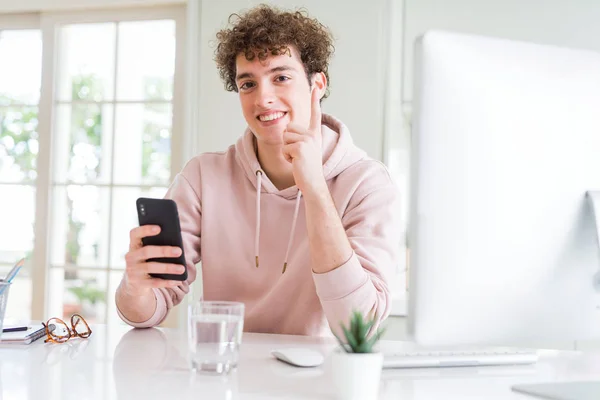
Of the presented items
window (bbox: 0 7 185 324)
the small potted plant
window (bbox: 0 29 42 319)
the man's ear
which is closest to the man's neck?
the man's ear

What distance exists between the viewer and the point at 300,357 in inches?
41.9

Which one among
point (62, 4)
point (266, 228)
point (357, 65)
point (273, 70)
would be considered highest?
point (62, 4)

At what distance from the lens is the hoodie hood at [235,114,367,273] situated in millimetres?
1626

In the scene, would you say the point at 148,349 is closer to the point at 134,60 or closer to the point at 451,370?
the point at 451,370

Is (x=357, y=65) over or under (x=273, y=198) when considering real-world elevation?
over

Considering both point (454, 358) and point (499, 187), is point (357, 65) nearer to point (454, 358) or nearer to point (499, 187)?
point (454, 358)

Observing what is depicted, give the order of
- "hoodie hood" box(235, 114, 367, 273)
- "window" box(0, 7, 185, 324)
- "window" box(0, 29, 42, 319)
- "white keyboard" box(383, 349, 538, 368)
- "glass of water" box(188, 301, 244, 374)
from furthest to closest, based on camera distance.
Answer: "window" box(0, 29, 42, 319)
"window" box(0, 7, 185, 324)
"hoodie hood" box(235, 114, 367, 273)
"white keyboard" box(383, 349, 538, 368)
"glass of water" box(188, 301, 244, 374)

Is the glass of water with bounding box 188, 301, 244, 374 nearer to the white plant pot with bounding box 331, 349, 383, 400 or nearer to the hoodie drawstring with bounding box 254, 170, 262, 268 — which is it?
the white plant pot with bounding box 331, 349, 383, 400

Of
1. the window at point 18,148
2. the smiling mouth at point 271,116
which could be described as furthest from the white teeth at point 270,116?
the window at point 18,148

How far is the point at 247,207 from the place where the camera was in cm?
169

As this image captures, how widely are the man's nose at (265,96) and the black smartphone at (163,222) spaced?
1.77ft

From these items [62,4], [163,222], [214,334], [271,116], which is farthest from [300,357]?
[62,4]

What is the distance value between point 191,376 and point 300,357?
0.18m

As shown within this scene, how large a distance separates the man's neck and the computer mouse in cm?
70
